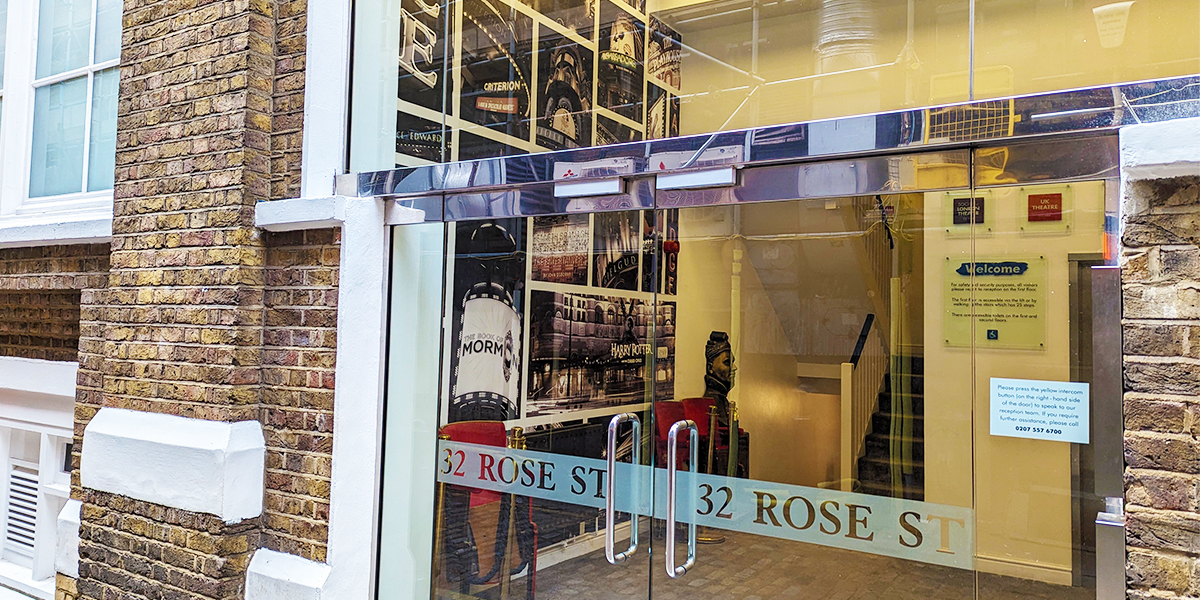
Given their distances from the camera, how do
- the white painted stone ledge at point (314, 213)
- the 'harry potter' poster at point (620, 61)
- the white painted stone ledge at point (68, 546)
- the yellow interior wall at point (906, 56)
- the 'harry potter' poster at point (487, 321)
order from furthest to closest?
the white painted stone ledge at point (68, 546), the white painted stone ledge at point (314, 213), the 'harry potter' poster at point (487, 321), the 'harry potter' poster at point (620, 61), the yellow interior wall at point (906, 56)

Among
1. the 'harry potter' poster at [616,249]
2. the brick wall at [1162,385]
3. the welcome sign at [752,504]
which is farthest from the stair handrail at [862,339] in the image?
the 'harry potter' poster at [616,249]

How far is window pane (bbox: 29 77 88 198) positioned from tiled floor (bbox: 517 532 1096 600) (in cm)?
349

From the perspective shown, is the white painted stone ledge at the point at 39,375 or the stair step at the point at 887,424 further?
the white painted stone ledge at the point at 39,375

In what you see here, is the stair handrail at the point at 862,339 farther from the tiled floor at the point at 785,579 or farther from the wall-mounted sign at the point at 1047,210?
the tiled floor at the point at 785,579

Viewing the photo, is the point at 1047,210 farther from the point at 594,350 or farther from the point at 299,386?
the point at 299,386

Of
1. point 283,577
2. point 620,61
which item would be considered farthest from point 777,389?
point 283,577

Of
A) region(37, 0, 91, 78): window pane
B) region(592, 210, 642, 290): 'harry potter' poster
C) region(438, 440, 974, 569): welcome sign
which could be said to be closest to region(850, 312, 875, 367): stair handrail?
region(438, 440, 974, 569): welcome sign

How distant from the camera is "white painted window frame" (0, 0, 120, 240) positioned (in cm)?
411

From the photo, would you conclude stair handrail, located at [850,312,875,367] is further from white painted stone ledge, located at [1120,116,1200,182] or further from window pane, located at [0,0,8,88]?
window pane, located at [0,0,8,88]

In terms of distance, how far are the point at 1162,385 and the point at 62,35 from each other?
5.21 m

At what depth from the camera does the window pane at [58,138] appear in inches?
165

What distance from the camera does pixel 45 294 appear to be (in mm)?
4438

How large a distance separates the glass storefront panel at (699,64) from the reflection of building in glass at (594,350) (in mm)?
583

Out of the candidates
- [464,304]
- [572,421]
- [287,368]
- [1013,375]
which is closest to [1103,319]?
[1013,375]
